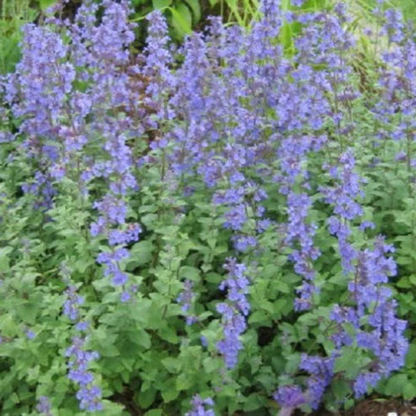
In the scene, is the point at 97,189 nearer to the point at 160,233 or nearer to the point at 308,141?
the point at 160,233

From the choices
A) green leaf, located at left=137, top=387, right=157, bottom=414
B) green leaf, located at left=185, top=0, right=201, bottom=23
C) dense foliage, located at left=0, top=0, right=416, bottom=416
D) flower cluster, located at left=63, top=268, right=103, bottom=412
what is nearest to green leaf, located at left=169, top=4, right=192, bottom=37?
green leaf, located at left=185, top=0, right=201, bottom=23

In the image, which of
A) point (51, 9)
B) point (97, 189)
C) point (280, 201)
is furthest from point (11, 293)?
point (51, 9)

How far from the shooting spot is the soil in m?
3.51

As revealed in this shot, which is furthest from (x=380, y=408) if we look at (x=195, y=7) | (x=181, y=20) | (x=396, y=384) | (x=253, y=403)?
(x=195, y=7)

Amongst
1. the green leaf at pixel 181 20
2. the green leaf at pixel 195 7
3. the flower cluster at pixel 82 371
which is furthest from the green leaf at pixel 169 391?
the green leaf at pixel 195 7

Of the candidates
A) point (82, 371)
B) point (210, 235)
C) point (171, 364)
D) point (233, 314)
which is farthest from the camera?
point (210, 235)

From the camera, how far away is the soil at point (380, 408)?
138 inches

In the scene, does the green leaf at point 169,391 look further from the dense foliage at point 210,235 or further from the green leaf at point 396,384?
the green leaf at point 396,384

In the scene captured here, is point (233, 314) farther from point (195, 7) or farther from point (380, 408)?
point (195, 7)

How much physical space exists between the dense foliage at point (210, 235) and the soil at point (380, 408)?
8 centimetres

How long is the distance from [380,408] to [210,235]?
0.99 meters

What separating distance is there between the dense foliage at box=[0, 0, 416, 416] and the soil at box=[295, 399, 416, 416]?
3.3 inches

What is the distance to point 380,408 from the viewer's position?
3529 millimetres

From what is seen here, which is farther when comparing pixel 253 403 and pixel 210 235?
pixel 210 235
